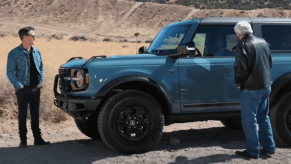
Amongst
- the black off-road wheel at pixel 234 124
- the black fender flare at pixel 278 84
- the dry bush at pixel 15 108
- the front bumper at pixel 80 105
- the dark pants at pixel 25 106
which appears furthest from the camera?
the dry bush at pixel 15 108

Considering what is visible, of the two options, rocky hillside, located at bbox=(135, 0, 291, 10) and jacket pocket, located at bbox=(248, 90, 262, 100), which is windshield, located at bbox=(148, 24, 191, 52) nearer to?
jacket pocket, located at bbox=(248, 90, 262, 100)

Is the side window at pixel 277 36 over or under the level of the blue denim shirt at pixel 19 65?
over

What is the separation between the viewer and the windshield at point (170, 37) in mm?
6047

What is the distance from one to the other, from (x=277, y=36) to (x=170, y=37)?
1.69 m

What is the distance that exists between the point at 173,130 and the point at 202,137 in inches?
45.5

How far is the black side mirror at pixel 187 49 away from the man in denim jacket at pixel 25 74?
2394 millimetres

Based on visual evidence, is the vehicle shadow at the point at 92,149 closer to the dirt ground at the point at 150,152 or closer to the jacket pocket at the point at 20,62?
the dirt ground at the point at 150,152

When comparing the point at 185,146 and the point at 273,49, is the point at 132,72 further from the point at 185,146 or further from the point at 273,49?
the point at 273,49

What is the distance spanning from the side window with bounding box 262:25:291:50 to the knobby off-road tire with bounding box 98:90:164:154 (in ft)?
6.89

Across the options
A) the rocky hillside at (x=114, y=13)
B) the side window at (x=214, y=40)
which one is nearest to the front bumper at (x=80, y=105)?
the side window at (x=214, y=40)

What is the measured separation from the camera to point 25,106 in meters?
6.27

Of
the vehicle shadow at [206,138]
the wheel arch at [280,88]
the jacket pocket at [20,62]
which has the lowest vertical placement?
the vehicle shadow at [206,138]

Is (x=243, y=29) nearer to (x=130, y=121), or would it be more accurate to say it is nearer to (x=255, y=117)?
(x=255, y=117)

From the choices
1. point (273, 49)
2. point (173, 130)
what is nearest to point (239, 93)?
point (273, 49)
